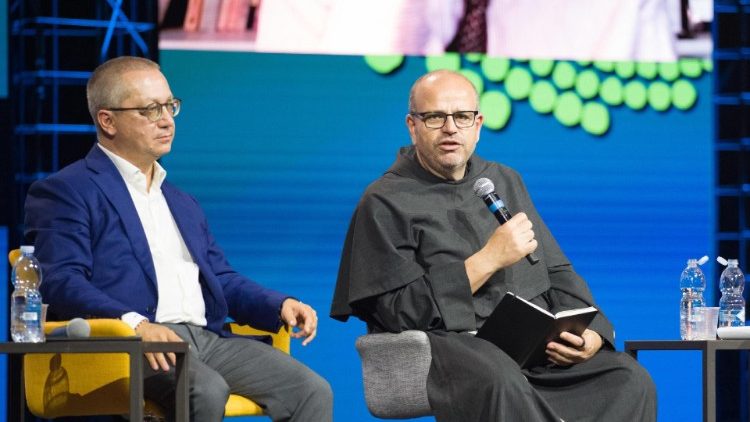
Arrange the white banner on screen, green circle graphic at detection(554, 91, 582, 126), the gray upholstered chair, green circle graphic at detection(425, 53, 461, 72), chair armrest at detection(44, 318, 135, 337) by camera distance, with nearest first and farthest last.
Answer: chair armrest at detection(44, 318, 135, 337), the gray upholstered chair, the white banner on screen, green circle graphic at detection(425, 53, 461, 72), green circle graphic at detection(554, 91, 582, 126)

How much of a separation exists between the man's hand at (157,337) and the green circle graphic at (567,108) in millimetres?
2493

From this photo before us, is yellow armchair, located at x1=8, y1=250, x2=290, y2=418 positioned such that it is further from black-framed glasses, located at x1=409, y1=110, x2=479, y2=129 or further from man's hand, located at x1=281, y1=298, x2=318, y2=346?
black-framed glasses, located at x1=409, y1=110, x2=479, y2=129

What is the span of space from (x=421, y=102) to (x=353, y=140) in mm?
1214

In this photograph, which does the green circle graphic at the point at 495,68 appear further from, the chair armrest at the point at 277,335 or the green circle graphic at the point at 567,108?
the chair armrest at the point at 277,335

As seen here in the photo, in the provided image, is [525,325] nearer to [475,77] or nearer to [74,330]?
[74,330]

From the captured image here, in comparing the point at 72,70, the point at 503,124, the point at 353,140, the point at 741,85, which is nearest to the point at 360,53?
the point at 353,140

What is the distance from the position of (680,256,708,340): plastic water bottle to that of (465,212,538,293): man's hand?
0.61 meters

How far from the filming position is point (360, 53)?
16.6 feet

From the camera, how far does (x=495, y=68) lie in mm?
5141

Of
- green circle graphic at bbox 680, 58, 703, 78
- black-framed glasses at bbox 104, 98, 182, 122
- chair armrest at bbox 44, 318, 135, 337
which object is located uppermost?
green circle graphic at bbox 680, 58, 703, 78

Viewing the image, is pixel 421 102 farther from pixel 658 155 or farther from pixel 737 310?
pixel 658 155

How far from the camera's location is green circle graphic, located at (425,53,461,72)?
16.7 feet

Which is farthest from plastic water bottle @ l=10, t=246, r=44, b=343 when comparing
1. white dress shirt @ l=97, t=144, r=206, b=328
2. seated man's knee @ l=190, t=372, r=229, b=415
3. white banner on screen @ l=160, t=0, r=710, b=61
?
white banner on screen @ l=160, t=0, r=710, b=61

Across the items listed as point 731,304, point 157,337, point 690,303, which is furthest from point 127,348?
point 731,304
